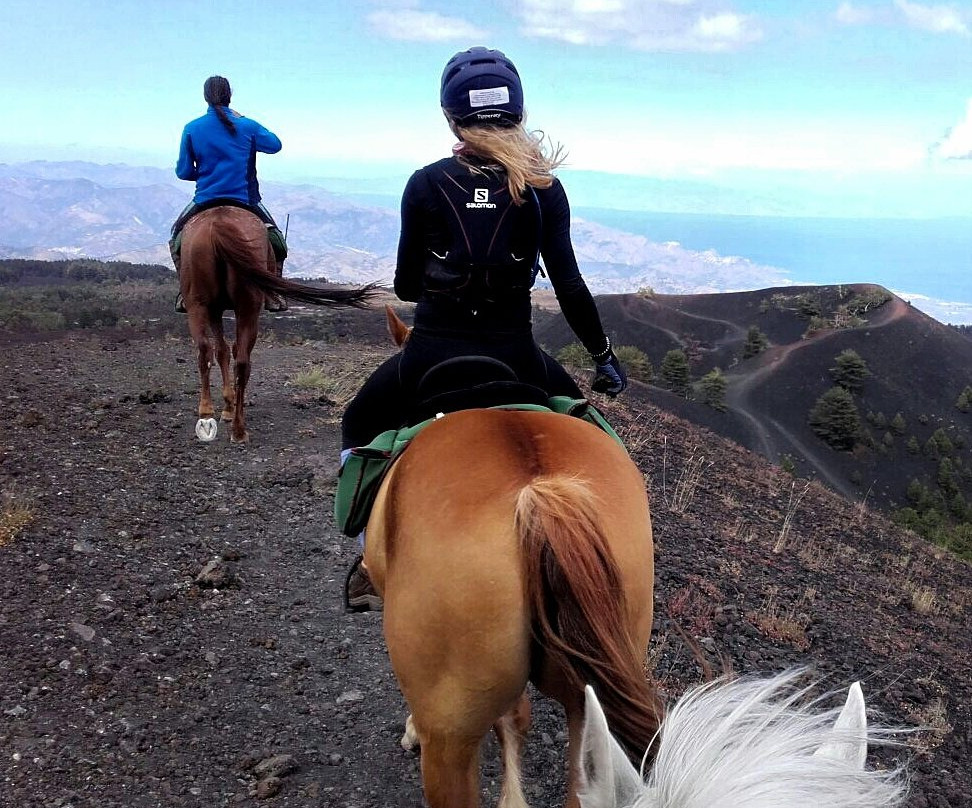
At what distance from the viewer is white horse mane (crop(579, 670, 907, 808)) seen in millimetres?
1393

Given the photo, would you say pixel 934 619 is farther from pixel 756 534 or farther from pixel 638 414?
pixel 638 414

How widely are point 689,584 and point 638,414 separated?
303 inches

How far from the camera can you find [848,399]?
1383 inches

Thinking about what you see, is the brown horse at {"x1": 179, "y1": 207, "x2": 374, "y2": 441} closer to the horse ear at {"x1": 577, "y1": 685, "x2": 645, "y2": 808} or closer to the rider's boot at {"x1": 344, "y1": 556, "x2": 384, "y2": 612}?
the rider's boot at {"x1": 344, "y1": 556, "x2": 384, "y2": 612}

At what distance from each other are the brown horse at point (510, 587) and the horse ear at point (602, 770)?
17.2 inches

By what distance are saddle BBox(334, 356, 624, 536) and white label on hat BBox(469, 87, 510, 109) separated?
0.99m

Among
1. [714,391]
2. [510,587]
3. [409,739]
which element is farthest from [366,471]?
[714,391]

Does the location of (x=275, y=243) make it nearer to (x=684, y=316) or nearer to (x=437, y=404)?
(x=437, y=404)

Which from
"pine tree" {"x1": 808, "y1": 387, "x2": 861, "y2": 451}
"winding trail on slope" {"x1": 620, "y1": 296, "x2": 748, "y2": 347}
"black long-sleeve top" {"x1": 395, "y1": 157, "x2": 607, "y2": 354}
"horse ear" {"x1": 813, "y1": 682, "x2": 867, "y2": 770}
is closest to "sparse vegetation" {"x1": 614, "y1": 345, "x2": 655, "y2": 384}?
"pine tree" {"x1": 808, "y1": 387, "x2": 861, "y2": 451}

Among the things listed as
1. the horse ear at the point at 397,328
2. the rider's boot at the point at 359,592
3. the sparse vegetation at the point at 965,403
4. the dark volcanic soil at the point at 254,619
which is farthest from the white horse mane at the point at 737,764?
the sparse vegetation at the point at 965,403

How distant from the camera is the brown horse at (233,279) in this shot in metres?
7.32

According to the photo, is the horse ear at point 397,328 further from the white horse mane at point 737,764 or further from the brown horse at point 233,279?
the brown horse at point 233,279

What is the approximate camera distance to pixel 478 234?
2.81 meters

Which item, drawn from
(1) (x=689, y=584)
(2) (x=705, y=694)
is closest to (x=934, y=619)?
(1) (x=689, y=584)
